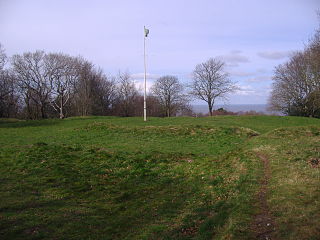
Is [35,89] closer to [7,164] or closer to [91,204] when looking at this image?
[7,164]

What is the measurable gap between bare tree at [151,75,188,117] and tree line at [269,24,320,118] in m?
17.3

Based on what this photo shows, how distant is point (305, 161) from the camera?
7.36 metres

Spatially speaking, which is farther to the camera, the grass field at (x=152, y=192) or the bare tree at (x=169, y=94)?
the bare tree at (x=169, y=94)

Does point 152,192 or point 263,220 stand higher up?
point 263,220

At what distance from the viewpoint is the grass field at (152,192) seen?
457 centimetres

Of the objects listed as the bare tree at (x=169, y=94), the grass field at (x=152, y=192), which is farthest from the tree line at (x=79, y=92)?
the grass field at (x=152, y=192)

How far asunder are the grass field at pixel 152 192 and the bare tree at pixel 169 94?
138 feet

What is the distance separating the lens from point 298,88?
40.7 meters

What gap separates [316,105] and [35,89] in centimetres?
4174

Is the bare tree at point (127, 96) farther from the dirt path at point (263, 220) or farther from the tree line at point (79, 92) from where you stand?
the dirt path at point (263, 220)

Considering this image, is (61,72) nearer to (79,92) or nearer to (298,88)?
(79,92)

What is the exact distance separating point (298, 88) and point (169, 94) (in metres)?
23.3

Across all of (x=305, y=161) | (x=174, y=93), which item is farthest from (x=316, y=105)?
(x=305, y=161)

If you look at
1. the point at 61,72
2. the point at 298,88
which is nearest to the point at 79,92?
the point at 61,72
